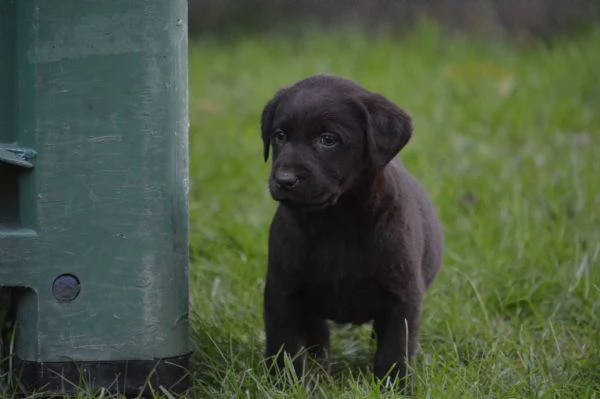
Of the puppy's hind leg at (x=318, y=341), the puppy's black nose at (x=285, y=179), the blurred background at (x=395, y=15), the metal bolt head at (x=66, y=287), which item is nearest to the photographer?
the puppy's black nose at (x=285, y=179)

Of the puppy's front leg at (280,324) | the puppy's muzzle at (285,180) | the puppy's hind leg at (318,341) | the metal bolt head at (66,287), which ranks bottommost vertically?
the puppy's hind leg at (318,341)

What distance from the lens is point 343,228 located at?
3.74 meters

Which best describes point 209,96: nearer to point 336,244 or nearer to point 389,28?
point 389,28

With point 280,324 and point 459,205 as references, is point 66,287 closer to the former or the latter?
point 280,324

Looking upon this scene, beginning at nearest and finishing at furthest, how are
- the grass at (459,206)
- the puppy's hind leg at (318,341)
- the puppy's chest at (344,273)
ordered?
the puppy's chest at (344,273) → the grass at (459,206) → the puppy's hind leg at (318,341)

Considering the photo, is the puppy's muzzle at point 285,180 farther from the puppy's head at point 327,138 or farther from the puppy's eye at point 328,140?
the puppy's eye at point 328,140

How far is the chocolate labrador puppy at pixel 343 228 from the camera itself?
357 centimetres

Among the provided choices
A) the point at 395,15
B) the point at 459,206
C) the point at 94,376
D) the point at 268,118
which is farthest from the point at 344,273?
the point at 395,15

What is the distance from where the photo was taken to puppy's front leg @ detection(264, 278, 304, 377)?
3773 millimetres

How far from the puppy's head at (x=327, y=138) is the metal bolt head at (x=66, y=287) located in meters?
0.71

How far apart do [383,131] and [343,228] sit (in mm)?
359

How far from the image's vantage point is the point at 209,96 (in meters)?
8.25

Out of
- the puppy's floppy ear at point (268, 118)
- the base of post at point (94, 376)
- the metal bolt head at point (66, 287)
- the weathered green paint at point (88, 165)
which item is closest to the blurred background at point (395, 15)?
the puppy's floppy ear at point (268, 118)

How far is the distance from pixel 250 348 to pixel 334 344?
1.83ft
